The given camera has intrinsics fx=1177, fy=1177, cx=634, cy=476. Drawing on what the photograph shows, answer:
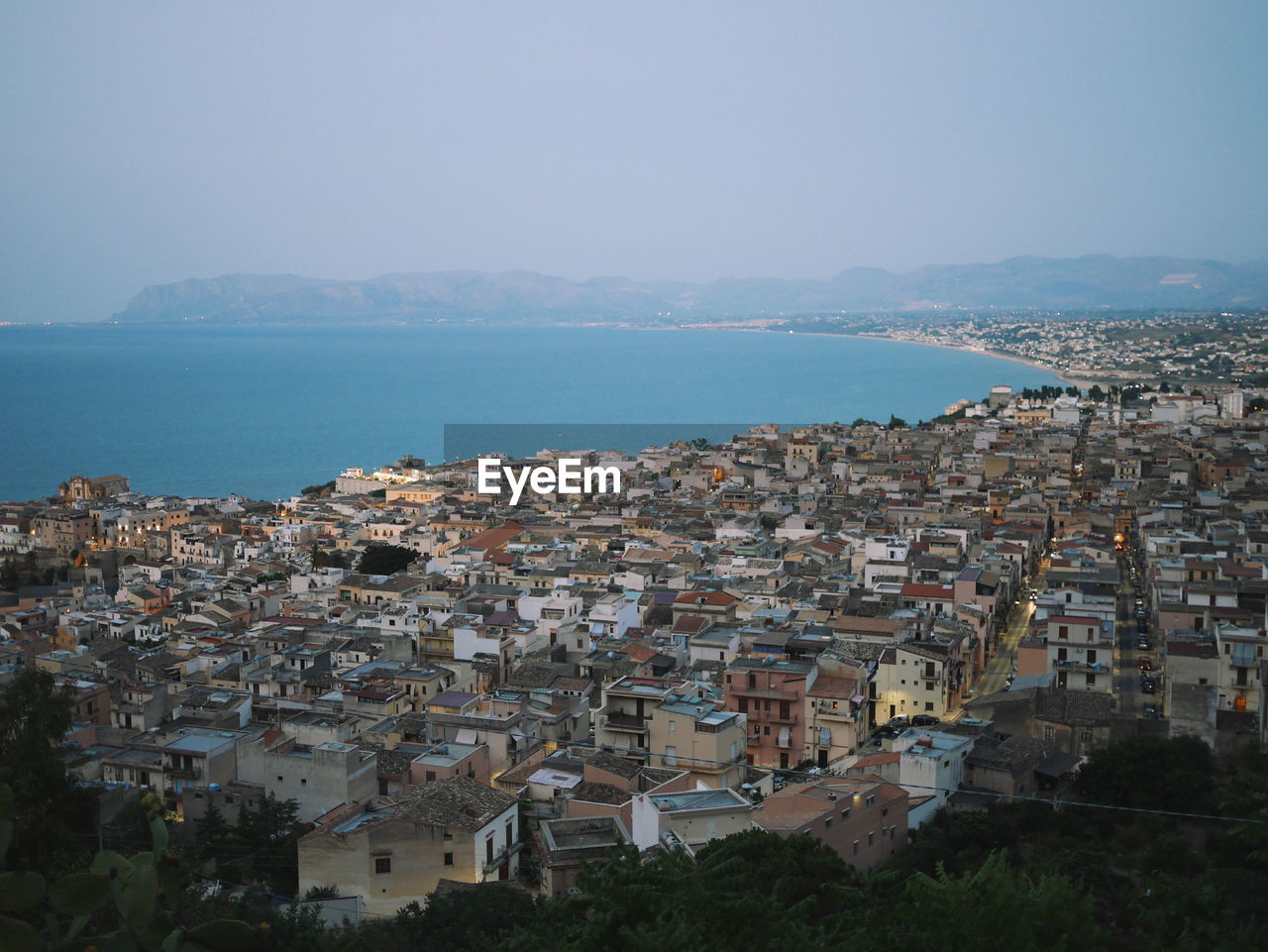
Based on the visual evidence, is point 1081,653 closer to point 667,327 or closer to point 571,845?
point 571,845

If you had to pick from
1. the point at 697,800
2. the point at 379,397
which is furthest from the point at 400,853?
the point at 379,397

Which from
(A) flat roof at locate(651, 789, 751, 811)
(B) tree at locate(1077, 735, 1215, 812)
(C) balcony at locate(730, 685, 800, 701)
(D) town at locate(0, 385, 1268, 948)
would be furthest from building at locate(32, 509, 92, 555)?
(B) tree at locate(1077, 735, 1215, 812)

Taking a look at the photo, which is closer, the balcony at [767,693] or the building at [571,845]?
the building at [571,845]

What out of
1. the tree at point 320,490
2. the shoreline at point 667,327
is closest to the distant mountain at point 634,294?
the shoreline at point 667,327

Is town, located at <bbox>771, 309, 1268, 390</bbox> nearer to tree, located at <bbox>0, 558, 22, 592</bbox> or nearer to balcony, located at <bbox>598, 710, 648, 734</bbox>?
balcony, located at <bbox>598, 710, 648, 734</bbox>

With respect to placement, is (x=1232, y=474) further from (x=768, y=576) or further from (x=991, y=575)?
(x=768, y=576)

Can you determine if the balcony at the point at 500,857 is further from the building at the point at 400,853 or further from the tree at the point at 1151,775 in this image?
the tree at the point at 1151,775

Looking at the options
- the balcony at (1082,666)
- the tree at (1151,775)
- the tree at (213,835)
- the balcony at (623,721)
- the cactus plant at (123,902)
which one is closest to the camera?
the cactus plant at (123,902)
